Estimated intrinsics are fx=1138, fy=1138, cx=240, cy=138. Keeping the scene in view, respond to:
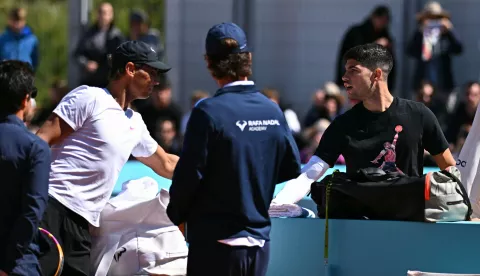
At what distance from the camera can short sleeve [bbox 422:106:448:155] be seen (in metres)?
6.06

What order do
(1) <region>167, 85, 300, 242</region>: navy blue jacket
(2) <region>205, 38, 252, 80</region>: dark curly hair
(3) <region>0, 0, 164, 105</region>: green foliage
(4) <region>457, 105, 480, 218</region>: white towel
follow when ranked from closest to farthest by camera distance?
(1) <region>167, 85, 300, 242</region>: navy blue jacket → (2) <region>205, 38, 252, 80</region>: dark curly hair → (4) <region>457, 105, 480, 218</region>: white towel → (3) <region>0, 0, 164, 105</region>: green foliage

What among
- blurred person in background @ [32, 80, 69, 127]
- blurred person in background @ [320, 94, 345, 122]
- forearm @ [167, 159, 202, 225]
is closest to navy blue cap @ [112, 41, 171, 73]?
forearm @ [167, 159, 202, 225]

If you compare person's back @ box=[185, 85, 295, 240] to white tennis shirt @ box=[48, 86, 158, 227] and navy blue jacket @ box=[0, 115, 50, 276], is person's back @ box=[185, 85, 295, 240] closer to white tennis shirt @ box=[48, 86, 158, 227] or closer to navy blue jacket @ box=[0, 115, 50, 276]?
navy blue jacket @ box=[0, 115, 50, 276]

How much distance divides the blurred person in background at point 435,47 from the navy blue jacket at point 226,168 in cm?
807

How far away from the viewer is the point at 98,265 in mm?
6109

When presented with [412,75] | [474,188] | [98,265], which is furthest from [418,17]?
[98,265]

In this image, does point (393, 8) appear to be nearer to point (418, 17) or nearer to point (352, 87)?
point (418, 17)

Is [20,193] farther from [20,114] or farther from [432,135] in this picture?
[432,135]

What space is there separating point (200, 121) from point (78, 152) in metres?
1.10

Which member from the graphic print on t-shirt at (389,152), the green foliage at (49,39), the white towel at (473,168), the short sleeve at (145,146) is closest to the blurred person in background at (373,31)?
the white towel at (473,168)

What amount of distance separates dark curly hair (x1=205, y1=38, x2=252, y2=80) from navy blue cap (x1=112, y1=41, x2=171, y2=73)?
0.96 m

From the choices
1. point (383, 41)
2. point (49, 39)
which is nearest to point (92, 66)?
point (383, 41)

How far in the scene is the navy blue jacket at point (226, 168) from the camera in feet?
16.0

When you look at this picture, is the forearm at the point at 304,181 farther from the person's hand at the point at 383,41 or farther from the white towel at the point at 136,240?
the person's hand at the point at 383,41
